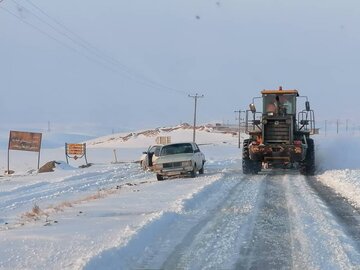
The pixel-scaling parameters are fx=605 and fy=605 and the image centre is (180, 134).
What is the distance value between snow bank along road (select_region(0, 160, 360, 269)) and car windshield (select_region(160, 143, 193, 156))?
9508mm

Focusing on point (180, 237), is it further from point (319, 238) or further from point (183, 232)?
point (319, 238)

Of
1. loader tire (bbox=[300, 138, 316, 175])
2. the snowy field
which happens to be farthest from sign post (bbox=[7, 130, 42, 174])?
the snowy field

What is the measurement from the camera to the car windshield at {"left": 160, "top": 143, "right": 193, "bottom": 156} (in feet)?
87.6

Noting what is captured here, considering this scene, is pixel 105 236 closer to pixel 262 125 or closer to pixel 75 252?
pixel 75 252

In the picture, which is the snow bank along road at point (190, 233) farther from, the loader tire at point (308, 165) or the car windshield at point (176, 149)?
the loader tire at point (308, 165)

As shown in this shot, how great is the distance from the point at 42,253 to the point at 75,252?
0.43 meters

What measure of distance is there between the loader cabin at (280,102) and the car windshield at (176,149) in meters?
3.80

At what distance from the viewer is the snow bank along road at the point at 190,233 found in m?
7.74

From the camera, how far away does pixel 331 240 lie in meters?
9.46

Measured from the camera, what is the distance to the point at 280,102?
27.2 m

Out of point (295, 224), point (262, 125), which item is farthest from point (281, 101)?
point (295, 224)

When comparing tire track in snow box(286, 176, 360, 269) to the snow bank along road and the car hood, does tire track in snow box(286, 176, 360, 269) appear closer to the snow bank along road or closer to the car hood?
the snow bank along road

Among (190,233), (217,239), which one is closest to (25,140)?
(190,233)

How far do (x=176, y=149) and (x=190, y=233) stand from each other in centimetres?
1691
